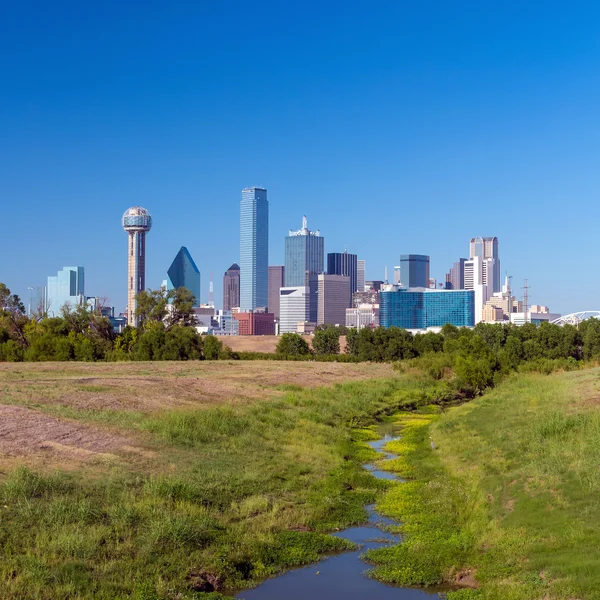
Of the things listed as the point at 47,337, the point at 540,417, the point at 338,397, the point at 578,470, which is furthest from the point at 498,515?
the point at 47,337

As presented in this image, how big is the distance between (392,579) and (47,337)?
8364cm

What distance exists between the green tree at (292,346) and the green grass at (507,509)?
8088 cm

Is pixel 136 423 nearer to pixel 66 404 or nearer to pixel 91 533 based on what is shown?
pixel 66 404

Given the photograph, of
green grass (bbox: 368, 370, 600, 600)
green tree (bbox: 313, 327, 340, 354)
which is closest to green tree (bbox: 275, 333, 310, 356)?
green tree (bbox: 313, 327, 340, 354)

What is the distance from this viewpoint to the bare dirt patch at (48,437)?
25875 mm

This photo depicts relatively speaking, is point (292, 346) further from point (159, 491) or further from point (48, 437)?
point (159, 491)

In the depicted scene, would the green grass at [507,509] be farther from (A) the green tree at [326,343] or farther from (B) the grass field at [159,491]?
(A) the green tree at [326,343]

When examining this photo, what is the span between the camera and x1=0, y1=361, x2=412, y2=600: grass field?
1771 centimetres

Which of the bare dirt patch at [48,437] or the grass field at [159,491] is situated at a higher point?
the bare dirt patch at [48,437]

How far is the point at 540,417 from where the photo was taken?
117 feet

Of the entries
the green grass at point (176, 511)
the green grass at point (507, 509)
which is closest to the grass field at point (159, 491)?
the green grass at point (176, 511)

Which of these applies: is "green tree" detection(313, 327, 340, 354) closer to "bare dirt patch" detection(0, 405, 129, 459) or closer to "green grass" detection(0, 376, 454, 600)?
"green grass" detection(0, 376, 454, 600)

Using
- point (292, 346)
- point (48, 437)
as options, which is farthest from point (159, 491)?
point (292, 346)

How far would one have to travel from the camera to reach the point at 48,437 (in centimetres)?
2761
